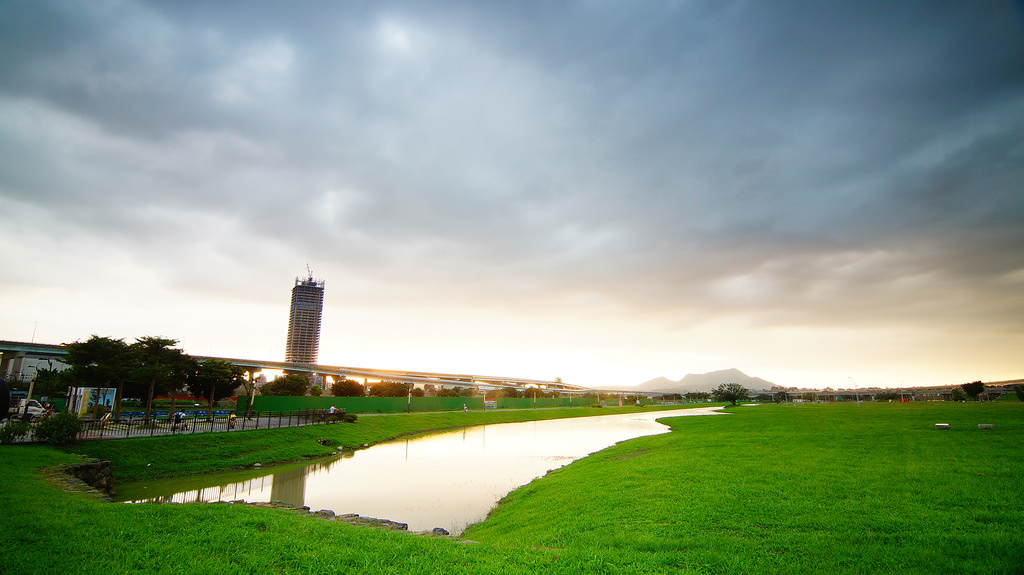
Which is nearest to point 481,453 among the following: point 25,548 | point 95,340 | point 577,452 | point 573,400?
point 577,452

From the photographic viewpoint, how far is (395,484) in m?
20.9

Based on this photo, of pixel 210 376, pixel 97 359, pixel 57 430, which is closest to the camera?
pixel 57 430

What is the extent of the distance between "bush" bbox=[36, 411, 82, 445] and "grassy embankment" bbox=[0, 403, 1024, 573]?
258 inches

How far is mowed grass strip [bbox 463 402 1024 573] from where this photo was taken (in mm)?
7242

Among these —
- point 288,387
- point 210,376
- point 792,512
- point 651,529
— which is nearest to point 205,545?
point 651,529

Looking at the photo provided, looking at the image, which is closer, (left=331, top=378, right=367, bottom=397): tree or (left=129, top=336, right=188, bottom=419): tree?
(left=129, top=336, right=188, bottom=419): tree

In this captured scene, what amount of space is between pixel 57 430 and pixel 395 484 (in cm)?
1549

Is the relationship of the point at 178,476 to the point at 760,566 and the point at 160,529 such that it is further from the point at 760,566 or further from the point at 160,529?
the point at 760,566

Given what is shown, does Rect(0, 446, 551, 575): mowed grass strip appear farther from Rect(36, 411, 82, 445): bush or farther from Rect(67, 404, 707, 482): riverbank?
Rect(36, 411, 82, 445): bush

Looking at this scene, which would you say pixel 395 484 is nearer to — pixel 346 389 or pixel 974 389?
pixel 346 389

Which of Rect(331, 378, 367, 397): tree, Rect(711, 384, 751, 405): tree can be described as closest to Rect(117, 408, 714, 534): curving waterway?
Rect(331, 378, 367, 397): tree

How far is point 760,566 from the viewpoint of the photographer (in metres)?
7.08

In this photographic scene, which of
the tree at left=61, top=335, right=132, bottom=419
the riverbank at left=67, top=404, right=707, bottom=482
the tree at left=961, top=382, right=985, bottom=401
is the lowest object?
the riverbank at left=67, top=404, right=707, bottom=482

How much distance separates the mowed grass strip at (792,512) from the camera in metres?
7.24
